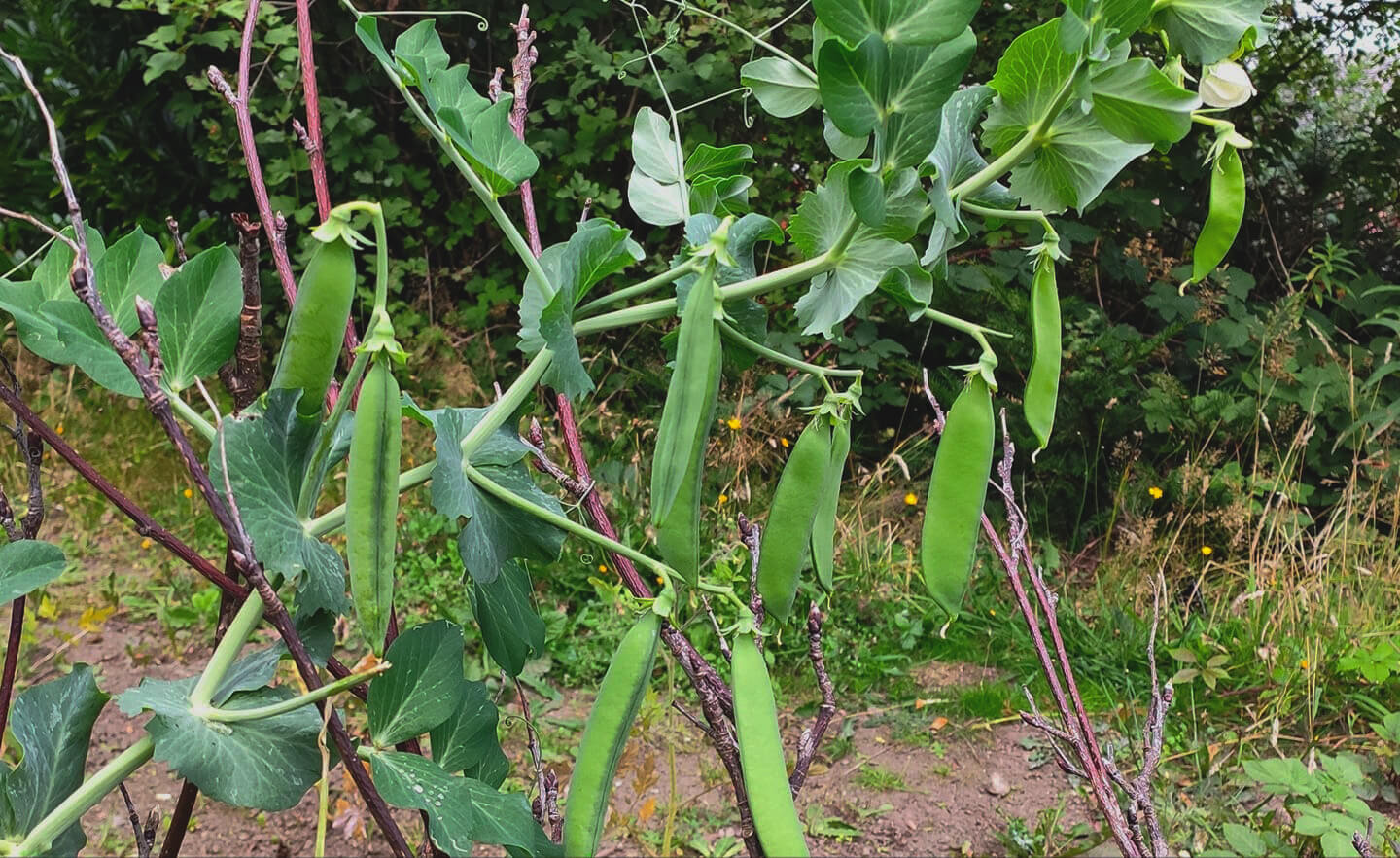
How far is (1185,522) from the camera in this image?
263 centimetres

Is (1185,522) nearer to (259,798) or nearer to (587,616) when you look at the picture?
(587,616)

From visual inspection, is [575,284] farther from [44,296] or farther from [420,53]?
[44,296]

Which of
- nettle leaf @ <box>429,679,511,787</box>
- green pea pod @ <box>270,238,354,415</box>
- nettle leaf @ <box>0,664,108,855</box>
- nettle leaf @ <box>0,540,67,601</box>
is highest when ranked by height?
green pea pod @ <box>270,238,354,415</box>

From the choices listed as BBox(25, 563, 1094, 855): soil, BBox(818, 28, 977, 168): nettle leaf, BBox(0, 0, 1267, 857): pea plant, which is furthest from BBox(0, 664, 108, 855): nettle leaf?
BBox(25, 563, 1094, 855): soil

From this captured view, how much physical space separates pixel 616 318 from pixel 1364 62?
14.6 ft

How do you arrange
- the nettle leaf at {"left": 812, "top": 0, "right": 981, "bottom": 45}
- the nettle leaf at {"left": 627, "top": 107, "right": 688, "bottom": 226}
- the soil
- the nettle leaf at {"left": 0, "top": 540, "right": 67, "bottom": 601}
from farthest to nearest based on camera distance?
the soil < the nettle leaf at {"left": 627, "top": 107, "right": 688, "bottom": 226} < the nettle leaf at {"left": 0, "top": 540, "right": 67, "bottom": 601} < the nettle leaf at {"left": 812, "top": 0, "right": 981, "bottom": 45}

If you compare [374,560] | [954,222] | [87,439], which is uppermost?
[954,222]

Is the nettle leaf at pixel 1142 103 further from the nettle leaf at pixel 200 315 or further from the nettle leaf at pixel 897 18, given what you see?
the nettle leaf at pixel 200 315

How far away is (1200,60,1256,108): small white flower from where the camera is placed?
0.51m

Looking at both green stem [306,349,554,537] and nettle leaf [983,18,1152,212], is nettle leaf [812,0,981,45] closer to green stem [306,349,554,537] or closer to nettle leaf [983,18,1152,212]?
nettle leaf [983,18,1152,212]

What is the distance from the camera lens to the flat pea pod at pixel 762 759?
0.44m

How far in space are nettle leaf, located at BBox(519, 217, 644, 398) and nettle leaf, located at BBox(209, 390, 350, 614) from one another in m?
0.12

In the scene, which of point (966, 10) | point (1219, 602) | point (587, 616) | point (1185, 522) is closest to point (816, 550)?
point (966, 10)

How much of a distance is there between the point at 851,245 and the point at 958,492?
144 mm
